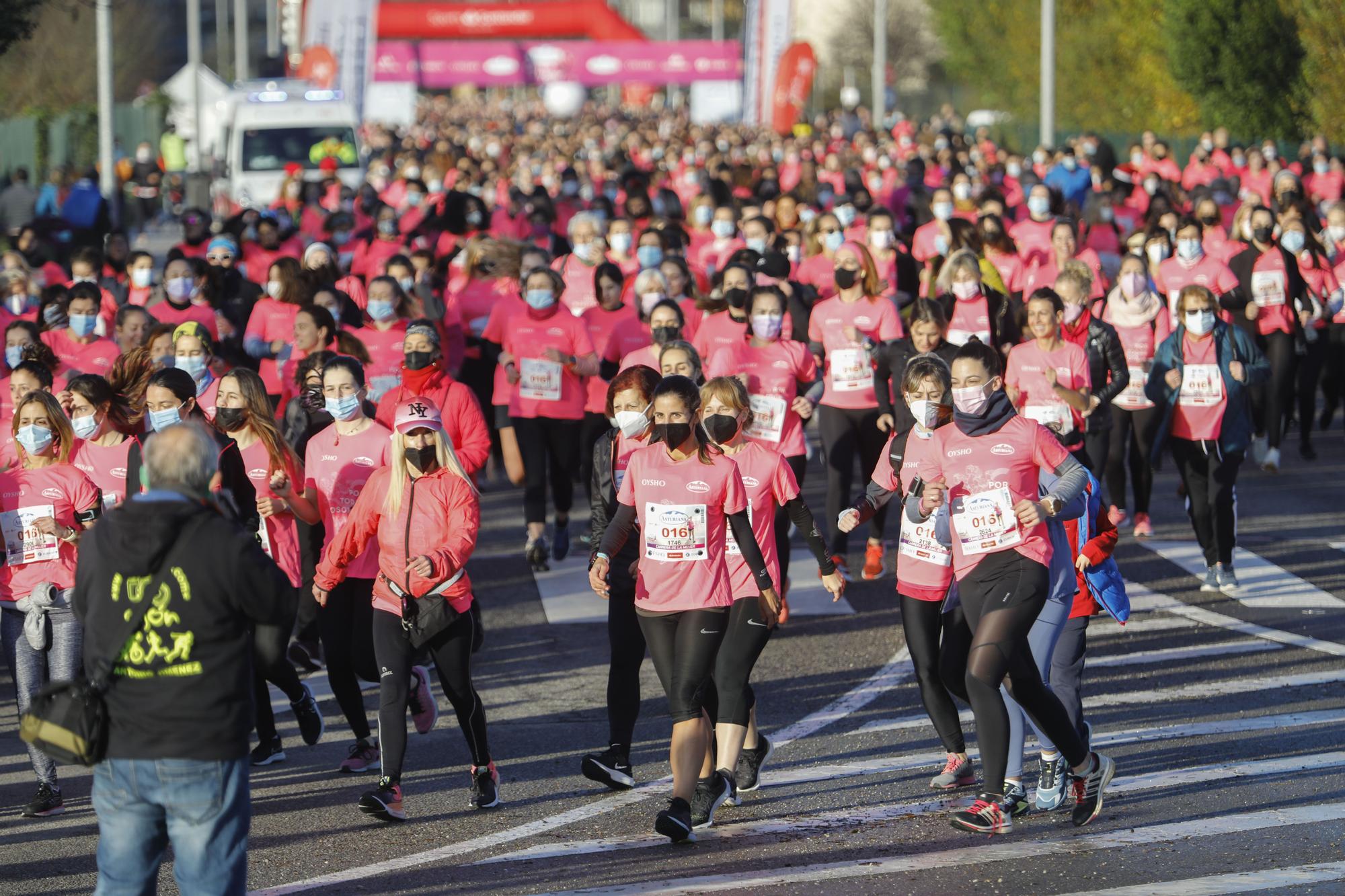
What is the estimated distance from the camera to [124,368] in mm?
10125

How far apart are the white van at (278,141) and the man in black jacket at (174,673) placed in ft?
78.7

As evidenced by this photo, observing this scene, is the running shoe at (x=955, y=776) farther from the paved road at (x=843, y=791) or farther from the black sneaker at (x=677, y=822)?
the black sneaker at (x=677, y=822)

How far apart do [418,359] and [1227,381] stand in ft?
15.6

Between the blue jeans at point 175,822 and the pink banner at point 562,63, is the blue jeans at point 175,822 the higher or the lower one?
the lower one

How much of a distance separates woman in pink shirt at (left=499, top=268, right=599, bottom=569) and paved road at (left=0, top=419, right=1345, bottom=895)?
124 centimetres

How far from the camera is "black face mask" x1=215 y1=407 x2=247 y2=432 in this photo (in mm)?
8969

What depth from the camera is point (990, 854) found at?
24.2 feet

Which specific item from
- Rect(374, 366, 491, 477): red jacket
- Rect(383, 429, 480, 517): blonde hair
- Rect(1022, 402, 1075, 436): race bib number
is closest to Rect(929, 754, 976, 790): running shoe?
Rect(383, 429, 480, 517): blonde hair

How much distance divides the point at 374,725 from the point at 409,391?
5.80 feet

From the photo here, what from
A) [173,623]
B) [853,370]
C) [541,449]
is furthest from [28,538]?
[853,370]

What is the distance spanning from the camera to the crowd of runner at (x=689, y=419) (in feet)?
25.2

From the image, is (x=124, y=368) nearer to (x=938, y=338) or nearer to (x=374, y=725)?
(x=374, y=725)

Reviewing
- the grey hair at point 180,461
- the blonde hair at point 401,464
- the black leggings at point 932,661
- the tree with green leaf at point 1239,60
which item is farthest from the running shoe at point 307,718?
the tree with green leaf at point 1239,60

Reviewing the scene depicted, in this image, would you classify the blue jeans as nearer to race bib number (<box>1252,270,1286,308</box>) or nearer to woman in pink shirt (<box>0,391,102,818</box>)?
woman in pink shirt (<box>0,391,102,818</box>)
